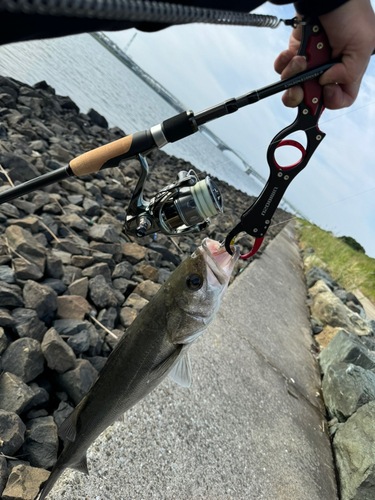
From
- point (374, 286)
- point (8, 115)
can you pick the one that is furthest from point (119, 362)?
point (374, 286)

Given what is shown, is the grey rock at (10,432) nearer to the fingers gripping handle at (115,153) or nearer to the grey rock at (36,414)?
the grey rock at (36,414)

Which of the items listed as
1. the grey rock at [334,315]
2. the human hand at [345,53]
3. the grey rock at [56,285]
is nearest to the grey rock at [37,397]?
the grey rock at [56,285]

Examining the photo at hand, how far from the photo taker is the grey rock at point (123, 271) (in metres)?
3.18

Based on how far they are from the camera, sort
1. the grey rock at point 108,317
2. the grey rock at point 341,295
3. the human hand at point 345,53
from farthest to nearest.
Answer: the grey rock at point 341,295 → the grey rock at point 108,317 → the human hand at point 345,53

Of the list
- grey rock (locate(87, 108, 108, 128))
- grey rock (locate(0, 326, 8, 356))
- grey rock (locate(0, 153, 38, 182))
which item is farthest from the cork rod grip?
grey rock (locate(87, 108, 108, 128))

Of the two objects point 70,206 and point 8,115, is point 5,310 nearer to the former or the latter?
point 70,206

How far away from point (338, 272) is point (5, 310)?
29.7 ft

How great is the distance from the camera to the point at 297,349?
3.92 meters

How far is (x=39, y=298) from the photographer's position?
2.29 meters

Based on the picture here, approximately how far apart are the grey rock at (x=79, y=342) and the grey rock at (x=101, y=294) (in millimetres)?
433

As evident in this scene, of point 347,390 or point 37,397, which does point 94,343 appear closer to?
point 37,397

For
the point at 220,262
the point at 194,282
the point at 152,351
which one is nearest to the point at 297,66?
the point at 220,262

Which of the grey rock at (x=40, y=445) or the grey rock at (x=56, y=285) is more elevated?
the grey rock at (x=56, y=285)

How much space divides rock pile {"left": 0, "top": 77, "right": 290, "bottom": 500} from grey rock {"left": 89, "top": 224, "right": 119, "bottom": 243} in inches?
0.5
